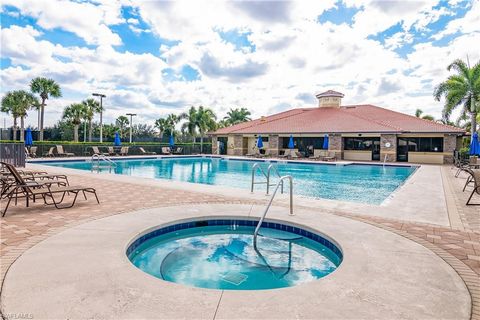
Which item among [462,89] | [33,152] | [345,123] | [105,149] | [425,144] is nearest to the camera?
[33,152]

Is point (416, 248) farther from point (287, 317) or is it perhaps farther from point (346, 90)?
point (346, 90)

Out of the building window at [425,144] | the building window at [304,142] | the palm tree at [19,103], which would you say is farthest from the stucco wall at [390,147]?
the palm tree at [19,103]

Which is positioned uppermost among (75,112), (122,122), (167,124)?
(122,122)

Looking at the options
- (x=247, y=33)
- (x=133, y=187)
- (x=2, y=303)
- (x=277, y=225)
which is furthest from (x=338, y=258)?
(x=247, y=33)

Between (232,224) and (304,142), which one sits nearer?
(232,224)

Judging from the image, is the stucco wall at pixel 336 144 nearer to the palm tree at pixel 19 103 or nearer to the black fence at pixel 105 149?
the black fence at pixel 105 149

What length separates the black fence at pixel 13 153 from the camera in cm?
1440

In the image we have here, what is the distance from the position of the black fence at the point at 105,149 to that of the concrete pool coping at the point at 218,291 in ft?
72.9

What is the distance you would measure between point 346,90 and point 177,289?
3491 centimetres

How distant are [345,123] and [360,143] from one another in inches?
88.9

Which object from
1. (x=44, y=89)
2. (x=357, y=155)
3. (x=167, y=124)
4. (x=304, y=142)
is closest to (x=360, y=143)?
(x=357, y=155)

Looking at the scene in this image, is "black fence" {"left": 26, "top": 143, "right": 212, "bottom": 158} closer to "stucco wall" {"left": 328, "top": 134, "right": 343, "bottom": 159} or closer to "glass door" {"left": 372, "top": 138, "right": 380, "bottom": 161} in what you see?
"stucco wall" {"left": 328, "top": 134, "right": 343, "bottom": 159}

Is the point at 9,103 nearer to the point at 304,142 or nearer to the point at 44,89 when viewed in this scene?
the point at 44,89

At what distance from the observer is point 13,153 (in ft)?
47.9
